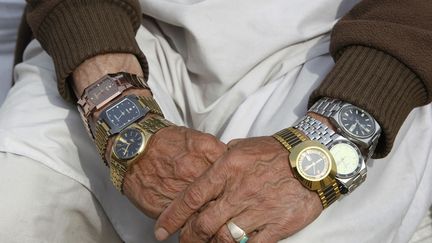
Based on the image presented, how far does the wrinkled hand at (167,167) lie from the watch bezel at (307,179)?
4.7 inches

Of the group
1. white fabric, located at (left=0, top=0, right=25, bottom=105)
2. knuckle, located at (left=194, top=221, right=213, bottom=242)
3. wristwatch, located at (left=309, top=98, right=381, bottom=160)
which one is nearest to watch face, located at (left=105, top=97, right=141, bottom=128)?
knuckle, located at (left=194, top=221, right=213, bottom=242)

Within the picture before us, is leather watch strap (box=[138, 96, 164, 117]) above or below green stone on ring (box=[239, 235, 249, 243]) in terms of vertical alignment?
above

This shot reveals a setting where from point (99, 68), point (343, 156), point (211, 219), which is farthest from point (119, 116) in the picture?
point (343, 156)

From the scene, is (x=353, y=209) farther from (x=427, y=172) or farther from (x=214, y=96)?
(x=214, y=96)

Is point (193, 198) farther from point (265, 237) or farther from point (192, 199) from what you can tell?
point (265, 237)

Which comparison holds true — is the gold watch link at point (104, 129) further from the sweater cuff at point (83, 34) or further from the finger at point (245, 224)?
the finger at point (245, 224)

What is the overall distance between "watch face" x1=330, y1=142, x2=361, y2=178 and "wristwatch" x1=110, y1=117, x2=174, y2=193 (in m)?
0.29

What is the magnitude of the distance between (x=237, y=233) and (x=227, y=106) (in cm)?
32

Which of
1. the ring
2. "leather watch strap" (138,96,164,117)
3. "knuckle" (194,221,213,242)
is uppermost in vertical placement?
"leather watch strap" (138,96,164,117)

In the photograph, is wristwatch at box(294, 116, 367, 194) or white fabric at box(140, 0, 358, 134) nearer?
wristwatch at box(294, 116, 367, 194)

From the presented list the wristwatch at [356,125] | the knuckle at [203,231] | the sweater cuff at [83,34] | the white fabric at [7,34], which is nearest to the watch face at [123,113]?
the sweater cuff at [83,34]

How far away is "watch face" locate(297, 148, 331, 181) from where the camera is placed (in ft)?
2.82

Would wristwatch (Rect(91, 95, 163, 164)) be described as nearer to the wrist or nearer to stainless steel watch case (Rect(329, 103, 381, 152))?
the wrist

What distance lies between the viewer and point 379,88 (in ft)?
3.02
